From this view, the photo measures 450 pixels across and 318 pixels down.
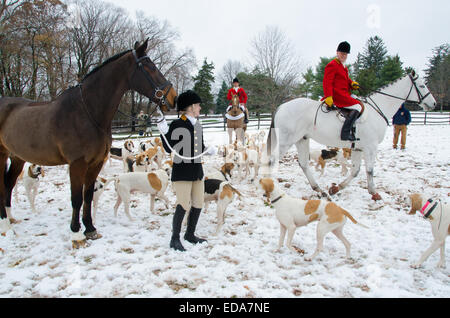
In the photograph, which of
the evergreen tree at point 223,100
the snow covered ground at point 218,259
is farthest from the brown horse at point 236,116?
the evergreen tree at point 223,100

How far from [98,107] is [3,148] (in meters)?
1.92

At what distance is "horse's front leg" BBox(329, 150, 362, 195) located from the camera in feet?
19.5

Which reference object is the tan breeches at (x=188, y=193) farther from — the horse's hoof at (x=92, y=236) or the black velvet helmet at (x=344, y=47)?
the black velvet helmet at (x=344, y=47)

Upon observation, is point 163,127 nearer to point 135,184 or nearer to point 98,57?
point 135,184

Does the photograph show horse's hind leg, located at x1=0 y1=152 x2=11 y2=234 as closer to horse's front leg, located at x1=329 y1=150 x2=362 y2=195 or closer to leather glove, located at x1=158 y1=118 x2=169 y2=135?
leather glove, located at x1=158 y1=118 x2=169 y2=135

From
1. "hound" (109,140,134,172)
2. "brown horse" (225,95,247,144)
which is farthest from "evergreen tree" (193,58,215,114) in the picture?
"hound" (109,140,134,172)

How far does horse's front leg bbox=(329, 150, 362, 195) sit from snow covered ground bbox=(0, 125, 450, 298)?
1.00 ft

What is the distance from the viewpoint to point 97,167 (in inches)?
158

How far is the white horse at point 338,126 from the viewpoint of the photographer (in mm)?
5773

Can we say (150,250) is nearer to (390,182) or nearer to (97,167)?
(97,167)

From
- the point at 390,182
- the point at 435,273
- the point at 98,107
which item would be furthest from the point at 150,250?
the point at 390,182

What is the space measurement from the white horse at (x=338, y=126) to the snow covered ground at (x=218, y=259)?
92 cm

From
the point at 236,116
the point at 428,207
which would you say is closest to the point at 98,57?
the point at 236,116

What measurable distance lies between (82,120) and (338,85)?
15.5 ft
